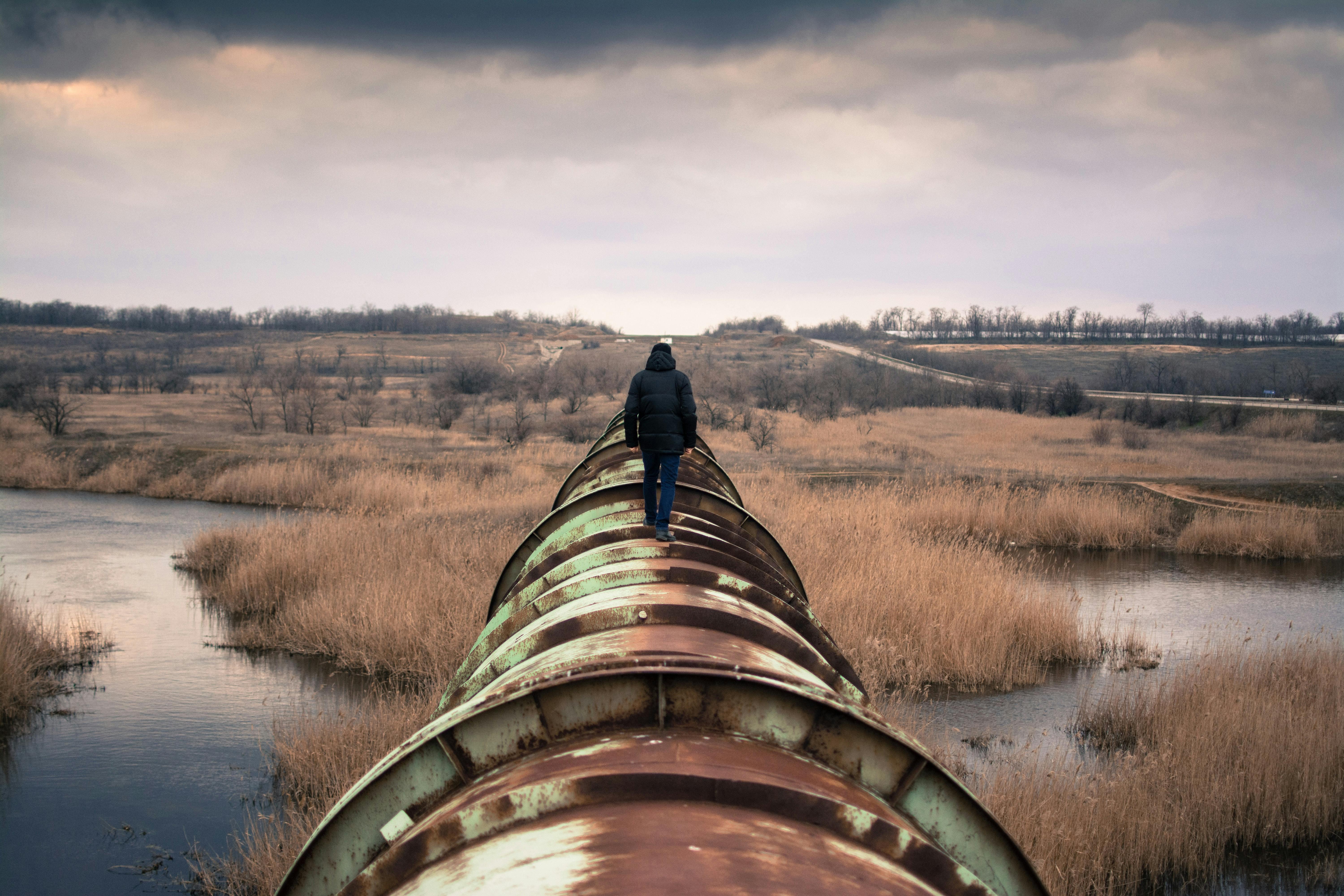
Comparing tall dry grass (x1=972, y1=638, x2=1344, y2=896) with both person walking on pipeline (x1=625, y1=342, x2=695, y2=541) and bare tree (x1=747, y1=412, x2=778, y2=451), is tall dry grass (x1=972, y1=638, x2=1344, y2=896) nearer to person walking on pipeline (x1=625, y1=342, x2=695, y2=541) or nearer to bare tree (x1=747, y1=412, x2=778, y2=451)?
person walking on pipeline (x1=625, y1=342, x2=695, y2=541)

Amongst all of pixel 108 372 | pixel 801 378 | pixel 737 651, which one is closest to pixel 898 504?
pixel 737 651

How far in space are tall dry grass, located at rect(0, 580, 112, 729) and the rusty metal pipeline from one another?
8.97 meters

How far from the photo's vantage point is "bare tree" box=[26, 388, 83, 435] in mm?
24500

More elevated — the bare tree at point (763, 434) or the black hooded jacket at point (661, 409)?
the black hooded jacket at point (661, 409)

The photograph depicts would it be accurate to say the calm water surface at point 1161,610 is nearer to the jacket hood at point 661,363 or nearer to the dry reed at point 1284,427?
the jacket hood at point 661,363

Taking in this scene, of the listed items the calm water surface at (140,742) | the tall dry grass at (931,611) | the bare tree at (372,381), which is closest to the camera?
the calm water surface at (140,742)

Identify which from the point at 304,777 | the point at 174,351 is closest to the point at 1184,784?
the point at 304,777

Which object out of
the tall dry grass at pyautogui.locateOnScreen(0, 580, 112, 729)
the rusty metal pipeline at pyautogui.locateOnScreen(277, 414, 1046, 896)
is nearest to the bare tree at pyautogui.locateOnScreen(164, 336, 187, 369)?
the tall dry grass at pyautogui.locateOnScreen(0, 580, 112, 729)

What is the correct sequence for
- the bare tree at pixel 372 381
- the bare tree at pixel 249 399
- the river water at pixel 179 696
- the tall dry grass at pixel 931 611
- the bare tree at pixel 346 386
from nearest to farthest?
the river water at pixel 179 696
the tall dry grass at pixel 931 611
the bare tree at pixel 249 399
the bare tree at pixel 346 386
the bare tree at pixel 372 381

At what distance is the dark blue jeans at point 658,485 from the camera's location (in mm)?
3518

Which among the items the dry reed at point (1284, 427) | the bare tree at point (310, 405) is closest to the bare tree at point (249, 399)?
the bare tree at point (310, 405)

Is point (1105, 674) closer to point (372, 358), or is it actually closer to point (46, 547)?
point (46, 547)

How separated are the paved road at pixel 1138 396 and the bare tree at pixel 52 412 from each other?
40.8 meters

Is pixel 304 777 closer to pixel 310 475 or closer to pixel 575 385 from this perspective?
pixel 310 475
